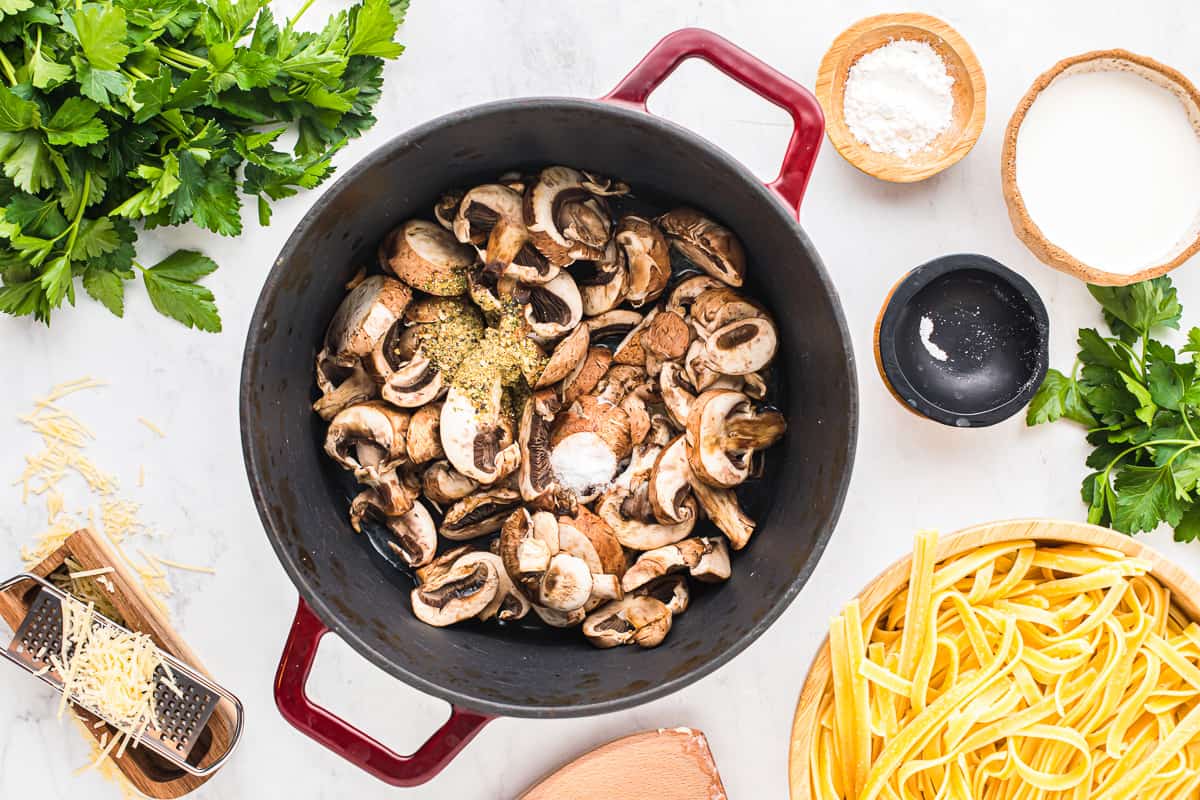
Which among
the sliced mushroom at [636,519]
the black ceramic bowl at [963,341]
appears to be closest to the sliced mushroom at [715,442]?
the sliced mushroom at [636,519]

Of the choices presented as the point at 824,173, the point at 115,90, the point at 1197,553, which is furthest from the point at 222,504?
the point at 1197,553

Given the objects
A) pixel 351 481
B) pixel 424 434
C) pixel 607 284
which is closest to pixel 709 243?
pixel 607 284

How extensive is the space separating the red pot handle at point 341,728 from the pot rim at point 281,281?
0.30ft

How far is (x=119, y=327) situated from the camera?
2.08 metres

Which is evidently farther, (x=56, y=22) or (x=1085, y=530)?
(x=1085, y=530)

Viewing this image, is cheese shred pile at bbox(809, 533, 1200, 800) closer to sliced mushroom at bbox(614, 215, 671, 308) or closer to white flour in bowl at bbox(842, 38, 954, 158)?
sliced mushroom at bbox(614, 215, 671, 308)

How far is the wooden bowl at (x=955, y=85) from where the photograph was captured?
1.94 m

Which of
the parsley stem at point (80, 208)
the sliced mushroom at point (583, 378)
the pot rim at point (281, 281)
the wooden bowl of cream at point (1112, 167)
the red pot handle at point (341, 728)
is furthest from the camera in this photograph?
the wooden bowl of cream at point (1112, 167)

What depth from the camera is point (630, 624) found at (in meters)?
1.80

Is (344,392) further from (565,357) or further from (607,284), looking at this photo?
(607,284)

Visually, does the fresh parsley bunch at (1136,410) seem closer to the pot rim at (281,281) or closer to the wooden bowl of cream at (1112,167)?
the wooden bowl of cream at (1112,167)

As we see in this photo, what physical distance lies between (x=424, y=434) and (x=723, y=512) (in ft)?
1.94

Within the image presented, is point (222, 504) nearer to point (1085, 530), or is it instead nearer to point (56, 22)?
point (56, 22)

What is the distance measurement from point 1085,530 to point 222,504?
1.77 m
